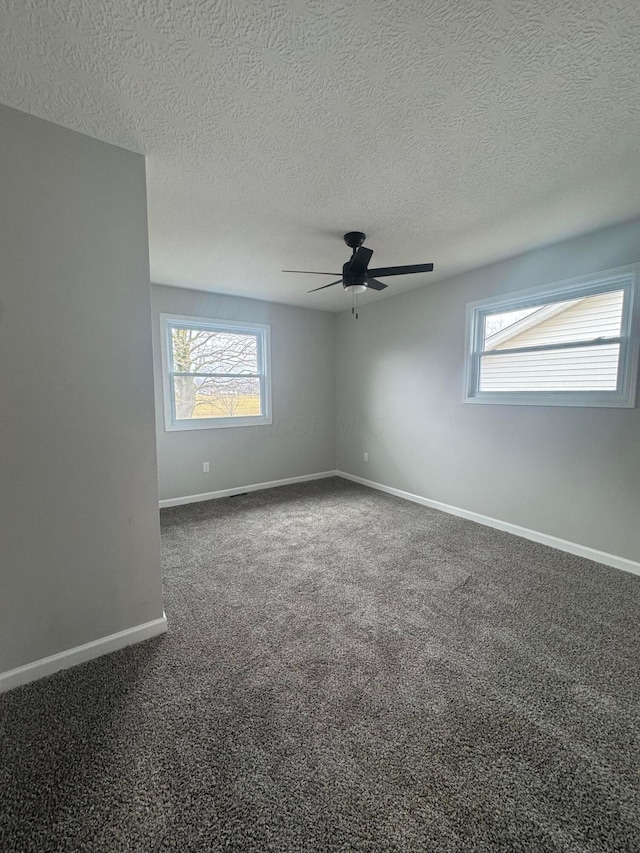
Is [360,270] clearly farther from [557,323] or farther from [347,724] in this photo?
[347,724]

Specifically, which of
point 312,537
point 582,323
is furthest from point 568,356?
point 312,537

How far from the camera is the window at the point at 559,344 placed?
2.47 metres

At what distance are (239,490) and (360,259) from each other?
10.4ft

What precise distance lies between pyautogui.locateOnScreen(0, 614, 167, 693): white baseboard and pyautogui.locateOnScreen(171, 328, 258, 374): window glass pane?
284cm

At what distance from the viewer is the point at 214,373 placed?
4.17 meters

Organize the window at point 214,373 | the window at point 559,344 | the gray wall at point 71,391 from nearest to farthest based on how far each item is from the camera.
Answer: the gray wall at point 71,391 → the window at point 559,344 → the window at point 214,373

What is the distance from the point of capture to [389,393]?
4.38m

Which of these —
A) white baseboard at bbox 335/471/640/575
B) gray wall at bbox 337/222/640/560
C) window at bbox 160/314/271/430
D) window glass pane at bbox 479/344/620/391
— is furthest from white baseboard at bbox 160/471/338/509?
window glass pane at bbox 479/344/620/391

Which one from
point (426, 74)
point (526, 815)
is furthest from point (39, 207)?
point (526, 815)

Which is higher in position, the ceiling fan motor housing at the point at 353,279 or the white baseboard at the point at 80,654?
the ceiling fan motor housing at the point at 353,279

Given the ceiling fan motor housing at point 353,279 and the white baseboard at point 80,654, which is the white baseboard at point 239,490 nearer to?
the white baseboard at point 80,654

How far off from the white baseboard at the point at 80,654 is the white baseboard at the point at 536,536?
294 cm

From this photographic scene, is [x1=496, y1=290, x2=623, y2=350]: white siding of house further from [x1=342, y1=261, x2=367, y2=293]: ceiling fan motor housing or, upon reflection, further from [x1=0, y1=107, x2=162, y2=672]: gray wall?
[x1=0, y1=107, x2=162, y2=672]: gray wall

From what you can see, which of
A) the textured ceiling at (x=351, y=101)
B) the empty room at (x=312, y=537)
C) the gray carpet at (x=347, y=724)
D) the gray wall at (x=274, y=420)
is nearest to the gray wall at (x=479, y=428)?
the empty room at (x=312, y=537)
